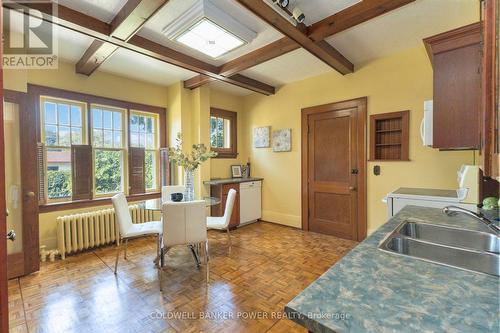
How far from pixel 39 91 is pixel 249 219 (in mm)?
3629

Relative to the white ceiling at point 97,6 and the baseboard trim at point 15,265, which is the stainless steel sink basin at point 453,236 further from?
the baseboard trim at point 15,265

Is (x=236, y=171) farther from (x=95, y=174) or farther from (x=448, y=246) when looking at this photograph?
(x=448, y=246)

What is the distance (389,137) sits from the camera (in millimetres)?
3307

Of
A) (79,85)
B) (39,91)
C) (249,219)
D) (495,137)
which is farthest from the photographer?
(249,219)

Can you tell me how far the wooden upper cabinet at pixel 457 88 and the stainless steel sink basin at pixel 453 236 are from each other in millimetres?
727

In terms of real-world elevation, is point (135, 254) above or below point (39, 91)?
A: below

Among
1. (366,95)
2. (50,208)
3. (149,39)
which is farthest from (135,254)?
(366,95)

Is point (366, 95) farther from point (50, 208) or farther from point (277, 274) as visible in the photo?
point (50, 208)

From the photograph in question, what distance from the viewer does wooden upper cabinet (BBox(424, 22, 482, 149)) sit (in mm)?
1674

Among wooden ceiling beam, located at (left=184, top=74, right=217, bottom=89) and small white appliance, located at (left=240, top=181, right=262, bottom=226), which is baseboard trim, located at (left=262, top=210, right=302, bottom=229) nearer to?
small white appliance, located at (left=240, top=181, right=262, bottom=226)

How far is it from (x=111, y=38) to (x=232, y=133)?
2825 mm

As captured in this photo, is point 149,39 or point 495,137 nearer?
point 495,137

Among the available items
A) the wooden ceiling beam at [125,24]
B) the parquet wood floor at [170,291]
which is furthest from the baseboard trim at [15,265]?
the wooden ceiling beam at [125,24]

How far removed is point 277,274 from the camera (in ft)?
8.18
